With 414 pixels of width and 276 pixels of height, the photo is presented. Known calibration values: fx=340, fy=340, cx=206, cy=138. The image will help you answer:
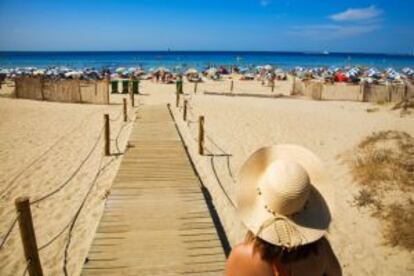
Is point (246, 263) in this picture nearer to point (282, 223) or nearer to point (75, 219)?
point (282, 223)

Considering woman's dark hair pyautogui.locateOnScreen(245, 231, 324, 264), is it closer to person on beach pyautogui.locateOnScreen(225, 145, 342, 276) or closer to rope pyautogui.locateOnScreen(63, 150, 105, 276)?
person on beach pyautogui.locateOnScreen(225, 145, 342, 276)

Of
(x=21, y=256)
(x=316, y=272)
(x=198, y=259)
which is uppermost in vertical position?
(x=316, y=272)

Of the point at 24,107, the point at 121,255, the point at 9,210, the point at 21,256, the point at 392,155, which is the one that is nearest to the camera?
the point at 121,255

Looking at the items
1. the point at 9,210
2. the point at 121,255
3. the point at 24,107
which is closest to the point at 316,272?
the point at 121,255

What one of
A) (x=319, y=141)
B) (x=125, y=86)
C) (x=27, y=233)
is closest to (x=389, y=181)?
(x=319, y=141)

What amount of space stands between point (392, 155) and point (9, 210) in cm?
937

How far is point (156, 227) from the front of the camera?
5234mm

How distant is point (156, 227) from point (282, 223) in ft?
12.0

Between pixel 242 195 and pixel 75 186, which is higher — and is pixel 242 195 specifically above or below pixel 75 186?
above

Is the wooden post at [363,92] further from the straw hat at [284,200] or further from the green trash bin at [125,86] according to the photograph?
the straw hat at [284,200]

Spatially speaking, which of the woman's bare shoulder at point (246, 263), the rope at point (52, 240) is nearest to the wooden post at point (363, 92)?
the rope at point (52, 240)

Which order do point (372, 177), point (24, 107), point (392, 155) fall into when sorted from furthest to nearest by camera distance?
point (24, 107)
point (392, 155)
point (372, 177)

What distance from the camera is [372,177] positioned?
8312 millimetres

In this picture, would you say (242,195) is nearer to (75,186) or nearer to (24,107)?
(75,186)
